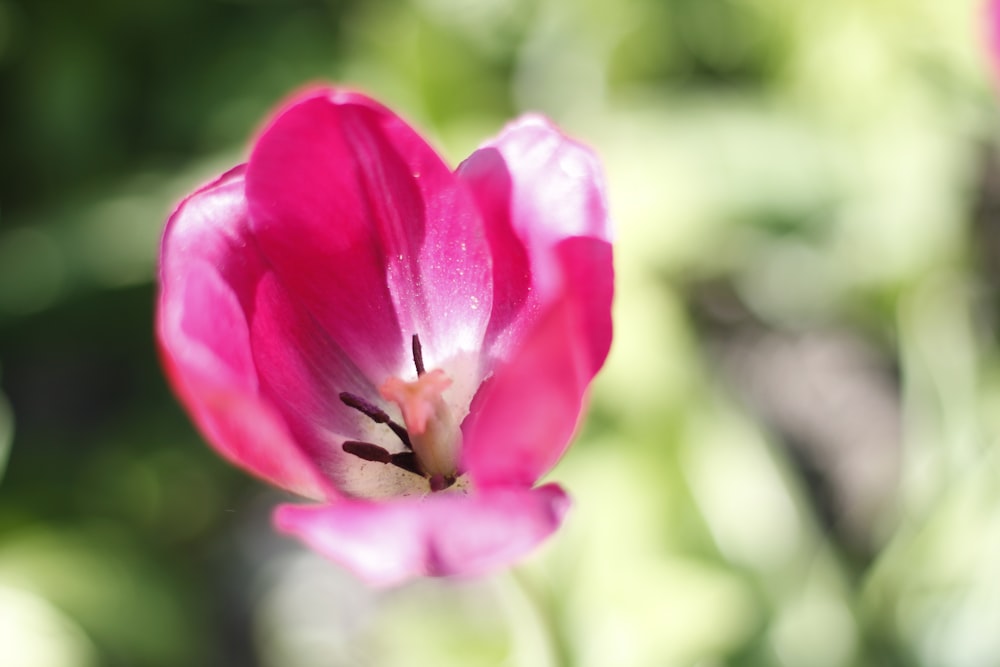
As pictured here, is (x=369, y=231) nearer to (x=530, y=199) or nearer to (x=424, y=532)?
→ (x=530, y=199)

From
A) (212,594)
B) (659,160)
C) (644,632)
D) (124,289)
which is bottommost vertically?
(212,594)

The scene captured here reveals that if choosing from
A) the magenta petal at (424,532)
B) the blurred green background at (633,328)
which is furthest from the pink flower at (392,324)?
the blurred green background at (633,328)

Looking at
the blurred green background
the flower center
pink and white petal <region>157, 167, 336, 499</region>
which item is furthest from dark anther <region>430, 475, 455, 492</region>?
the blurred green background

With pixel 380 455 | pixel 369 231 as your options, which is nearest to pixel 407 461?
pixel 380 455

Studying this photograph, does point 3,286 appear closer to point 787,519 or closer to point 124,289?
point 124,289

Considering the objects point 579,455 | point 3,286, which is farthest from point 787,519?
point 3,286
